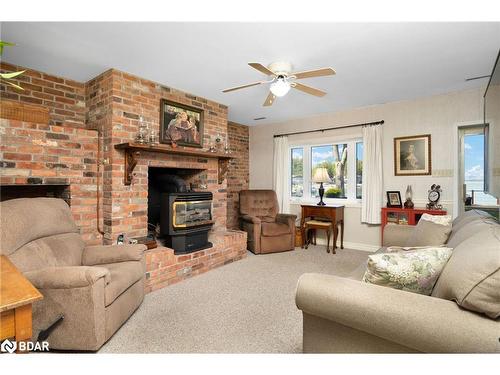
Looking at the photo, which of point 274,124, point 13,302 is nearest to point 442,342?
point 13,302

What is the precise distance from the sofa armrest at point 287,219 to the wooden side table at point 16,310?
12.1ft

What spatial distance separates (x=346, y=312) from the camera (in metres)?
1.14

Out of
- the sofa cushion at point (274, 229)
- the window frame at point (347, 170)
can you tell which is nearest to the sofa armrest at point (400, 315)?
the sofa cushion at point (274, 229)

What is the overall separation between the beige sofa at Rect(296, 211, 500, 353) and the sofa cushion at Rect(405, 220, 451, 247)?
81cm

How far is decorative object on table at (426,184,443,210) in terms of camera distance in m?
3.61

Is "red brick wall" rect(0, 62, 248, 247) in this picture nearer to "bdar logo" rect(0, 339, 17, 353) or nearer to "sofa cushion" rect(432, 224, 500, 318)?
"bdar logo" rect(0, 339, 17, 353)

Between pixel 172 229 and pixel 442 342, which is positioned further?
pixel 172 229

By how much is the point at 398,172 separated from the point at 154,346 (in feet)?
13.1

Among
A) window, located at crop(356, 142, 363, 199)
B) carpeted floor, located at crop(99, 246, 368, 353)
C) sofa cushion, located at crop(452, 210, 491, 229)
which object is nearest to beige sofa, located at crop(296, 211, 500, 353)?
carpeted floor, located at crop(99, 246, 368, 353)

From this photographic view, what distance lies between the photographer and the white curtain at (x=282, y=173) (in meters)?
5.14
